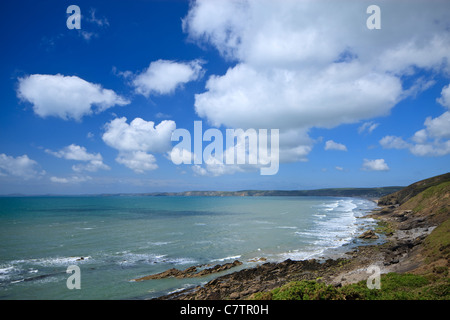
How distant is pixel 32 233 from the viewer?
44.6 metres

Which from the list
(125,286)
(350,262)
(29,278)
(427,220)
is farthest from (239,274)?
(427,220)

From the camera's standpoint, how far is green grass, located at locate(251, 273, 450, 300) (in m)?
11.0

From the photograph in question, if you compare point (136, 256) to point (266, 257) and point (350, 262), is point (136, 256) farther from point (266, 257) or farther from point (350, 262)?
point (350, 262)

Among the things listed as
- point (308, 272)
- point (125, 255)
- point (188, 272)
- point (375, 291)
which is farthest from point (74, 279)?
point (375, 291)

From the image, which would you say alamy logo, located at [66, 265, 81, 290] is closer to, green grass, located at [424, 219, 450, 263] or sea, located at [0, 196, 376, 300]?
sea, located at [0, 196, 376, 300]

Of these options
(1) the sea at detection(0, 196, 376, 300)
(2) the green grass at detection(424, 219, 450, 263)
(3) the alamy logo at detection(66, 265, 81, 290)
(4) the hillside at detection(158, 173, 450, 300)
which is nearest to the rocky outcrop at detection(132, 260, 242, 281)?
(1) the sea at detection(0, 196, 376, 300)

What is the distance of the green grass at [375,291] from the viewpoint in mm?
11039

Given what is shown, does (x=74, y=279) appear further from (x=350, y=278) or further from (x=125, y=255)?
(x=350, y=278)

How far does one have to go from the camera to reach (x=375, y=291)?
508 inches

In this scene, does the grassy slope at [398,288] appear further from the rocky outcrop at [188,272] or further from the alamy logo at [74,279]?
the alamy logo at [74,279]
